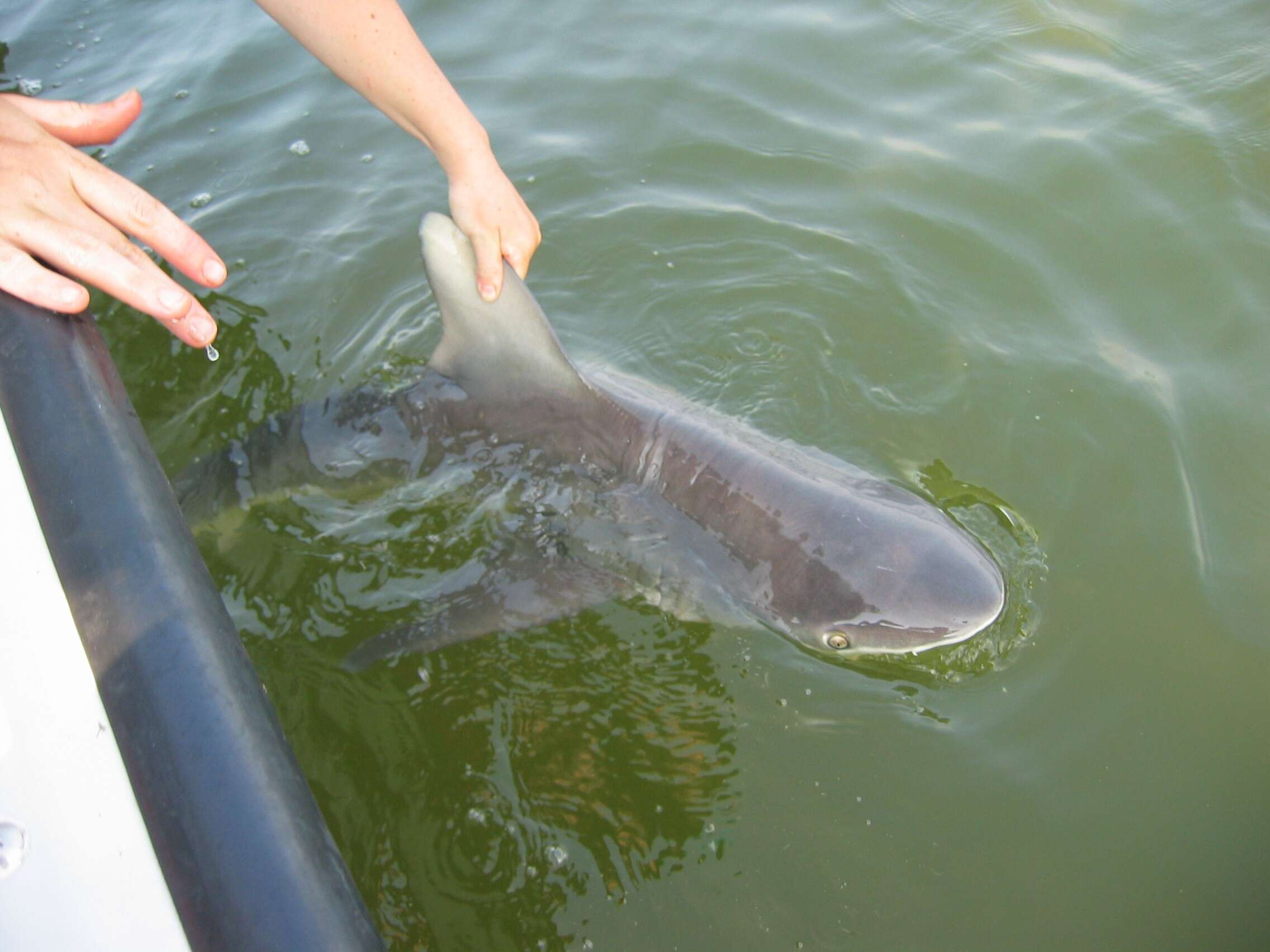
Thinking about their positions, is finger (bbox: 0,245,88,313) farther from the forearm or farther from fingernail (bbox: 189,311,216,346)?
the forearm

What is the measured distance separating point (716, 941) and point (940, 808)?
3.10 ft

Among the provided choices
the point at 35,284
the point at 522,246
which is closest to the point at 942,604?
the point at 522,246

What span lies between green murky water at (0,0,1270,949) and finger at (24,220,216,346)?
5.92 ft

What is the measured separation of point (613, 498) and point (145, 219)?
1998 mm

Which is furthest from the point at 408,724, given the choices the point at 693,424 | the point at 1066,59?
the point at 1066,59

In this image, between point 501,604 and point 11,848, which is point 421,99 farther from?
point 11,848

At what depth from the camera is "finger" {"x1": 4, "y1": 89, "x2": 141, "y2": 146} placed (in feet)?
9.46

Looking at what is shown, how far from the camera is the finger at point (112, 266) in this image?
2471 millimetres

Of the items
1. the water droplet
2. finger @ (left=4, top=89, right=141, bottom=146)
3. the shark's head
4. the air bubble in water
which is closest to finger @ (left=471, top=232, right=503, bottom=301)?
finger @ (left=4, top=89, right=141, bottom=146)

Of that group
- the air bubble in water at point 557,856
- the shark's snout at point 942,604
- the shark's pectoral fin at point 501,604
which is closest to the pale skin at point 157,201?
the shark's pectoral fin at point 501,604

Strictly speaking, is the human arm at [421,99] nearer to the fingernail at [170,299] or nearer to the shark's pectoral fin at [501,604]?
the fingernail at [170,299]

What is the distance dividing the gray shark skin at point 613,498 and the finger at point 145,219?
78cm

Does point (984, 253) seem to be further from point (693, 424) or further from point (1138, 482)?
point (693, 424)

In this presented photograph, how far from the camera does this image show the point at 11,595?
208 cm
